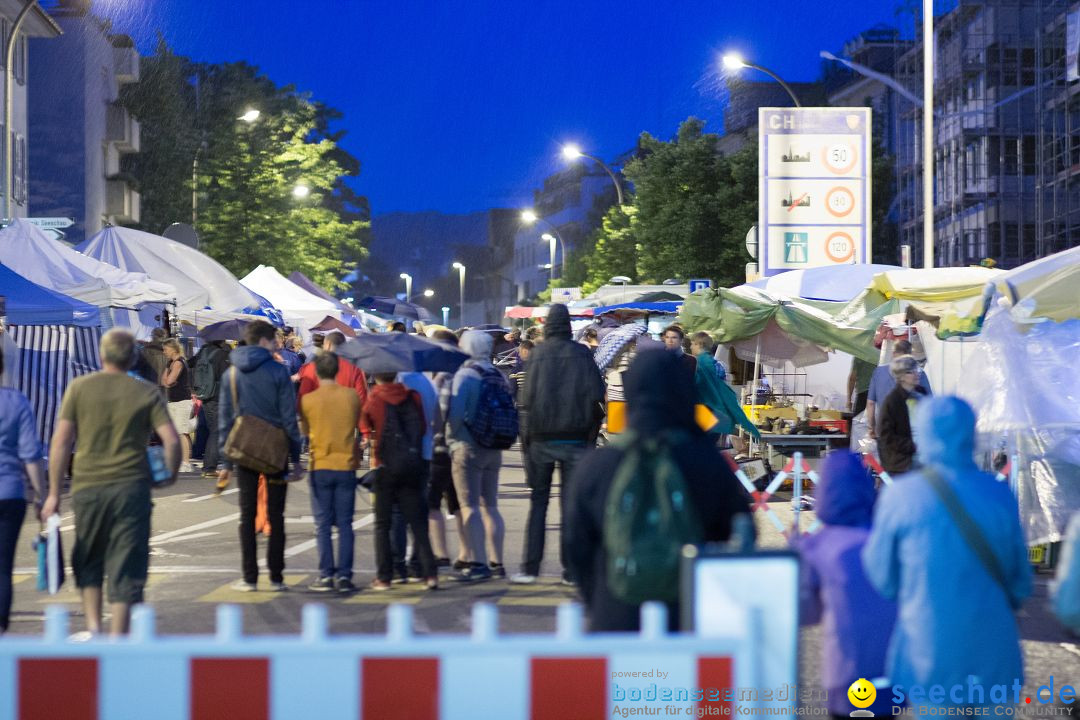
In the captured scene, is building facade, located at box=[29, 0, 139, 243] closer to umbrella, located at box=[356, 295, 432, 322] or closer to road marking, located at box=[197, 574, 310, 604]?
umbrella, located at box=[356, 295, 432, 322]

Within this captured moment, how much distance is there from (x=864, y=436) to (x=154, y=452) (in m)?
11.0

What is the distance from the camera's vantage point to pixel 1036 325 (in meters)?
12.8

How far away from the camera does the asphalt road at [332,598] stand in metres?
9.27

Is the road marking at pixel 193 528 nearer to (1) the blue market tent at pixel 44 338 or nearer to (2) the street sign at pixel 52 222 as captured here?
(1) the blue market tent at pixel 44 338

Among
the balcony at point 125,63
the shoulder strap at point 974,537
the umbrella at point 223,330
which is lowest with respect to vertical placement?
the shoulder strap at point 974,537

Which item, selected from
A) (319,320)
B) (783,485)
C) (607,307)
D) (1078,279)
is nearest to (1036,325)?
(1078,279)

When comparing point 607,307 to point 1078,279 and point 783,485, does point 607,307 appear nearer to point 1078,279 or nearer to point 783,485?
point 783,485

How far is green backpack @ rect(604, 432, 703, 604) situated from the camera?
4527 millimetres

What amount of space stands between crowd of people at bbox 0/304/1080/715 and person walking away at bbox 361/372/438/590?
13mm

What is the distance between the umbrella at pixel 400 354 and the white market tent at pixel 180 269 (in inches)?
625

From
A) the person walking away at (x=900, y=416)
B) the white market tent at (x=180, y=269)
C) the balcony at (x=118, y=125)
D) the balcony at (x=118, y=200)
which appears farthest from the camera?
the balcony at (x=118, y=200)

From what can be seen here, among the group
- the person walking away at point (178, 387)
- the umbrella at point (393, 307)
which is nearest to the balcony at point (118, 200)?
the umbrella at point (393, 307)

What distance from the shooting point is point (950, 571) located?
4832mm

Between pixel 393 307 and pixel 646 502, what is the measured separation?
2032 inches
